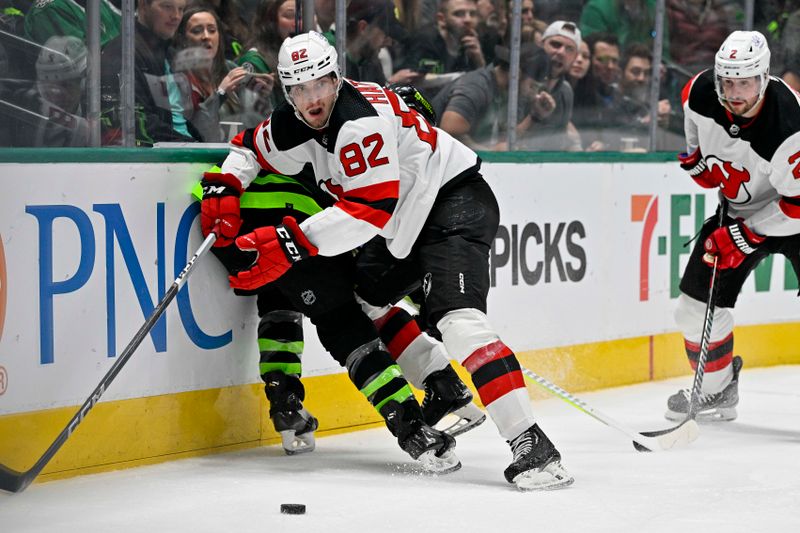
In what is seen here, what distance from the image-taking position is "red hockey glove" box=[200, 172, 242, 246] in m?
3.66

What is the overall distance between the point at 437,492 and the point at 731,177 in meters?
1.62

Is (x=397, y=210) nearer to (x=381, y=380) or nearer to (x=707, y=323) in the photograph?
(x=381, y=380)

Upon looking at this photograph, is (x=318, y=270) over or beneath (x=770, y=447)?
over

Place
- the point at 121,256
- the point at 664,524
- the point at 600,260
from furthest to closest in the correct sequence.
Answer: the point at 600,260, the point at 121,256, the point at 664,524

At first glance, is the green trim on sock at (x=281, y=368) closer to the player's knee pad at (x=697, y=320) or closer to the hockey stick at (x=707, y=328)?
the hockey stick at (x=707, y=328)

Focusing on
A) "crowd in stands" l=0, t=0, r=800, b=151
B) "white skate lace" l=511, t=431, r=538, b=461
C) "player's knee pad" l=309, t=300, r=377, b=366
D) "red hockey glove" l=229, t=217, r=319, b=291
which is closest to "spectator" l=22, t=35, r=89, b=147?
"crowd in stands" l=0, t=0, r=800, b=151

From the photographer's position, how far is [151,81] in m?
3.88

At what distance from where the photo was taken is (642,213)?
5324mm

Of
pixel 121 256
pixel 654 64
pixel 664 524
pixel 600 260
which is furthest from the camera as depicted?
pixel 654 64

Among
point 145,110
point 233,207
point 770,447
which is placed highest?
point 145,110

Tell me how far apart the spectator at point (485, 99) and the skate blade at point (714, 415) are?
1262 millimetres

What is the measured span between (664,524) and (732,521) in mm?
176

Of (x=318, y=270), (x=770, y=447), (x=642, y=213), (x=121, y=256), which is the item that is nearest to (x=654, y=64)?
(x=642, y=213)

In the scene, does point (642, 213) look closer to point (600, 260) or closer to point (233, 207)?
point (600, 260)
